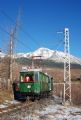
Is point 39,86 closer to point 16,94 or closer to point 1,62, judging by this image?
point 16,94

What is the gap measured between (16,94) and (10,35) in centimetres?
811

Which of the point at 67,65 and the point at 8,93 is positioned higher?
the point at 67,65

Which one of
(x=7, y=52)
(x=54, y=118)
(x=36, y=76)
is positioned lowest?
(x=54, y=118)

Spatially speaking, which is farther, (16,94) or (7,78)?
(7,78)

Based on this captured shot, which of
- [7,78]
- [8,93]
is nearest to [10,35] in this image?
[7,78]

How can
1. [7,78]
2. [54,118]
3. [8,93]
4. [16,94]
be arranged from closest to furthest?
[54,118], [8,93], [16,94], [7,78]

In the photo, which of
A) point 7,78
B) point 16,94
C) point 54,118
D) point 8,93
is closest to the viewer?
point 54,118

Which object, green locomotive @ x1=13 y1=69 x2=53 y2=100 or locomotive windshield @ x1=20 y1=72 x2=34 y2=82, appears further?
locomotive windshield @ x1=20 y1=72 x2=34 y2=82

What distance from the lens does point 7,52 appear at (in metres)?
Answer: 46.1

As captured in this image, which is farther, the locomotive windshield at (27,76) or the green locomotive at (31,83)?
the locomotive windshield at (27,76)

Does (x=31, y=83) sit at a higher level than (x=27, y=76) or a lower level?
lower

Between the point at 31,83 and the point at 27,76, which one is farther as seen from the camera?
the point at 27,76

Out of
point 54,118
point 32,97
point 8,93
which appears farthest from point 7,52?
point 54,118

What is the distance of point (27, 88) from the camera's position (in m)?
35.2
